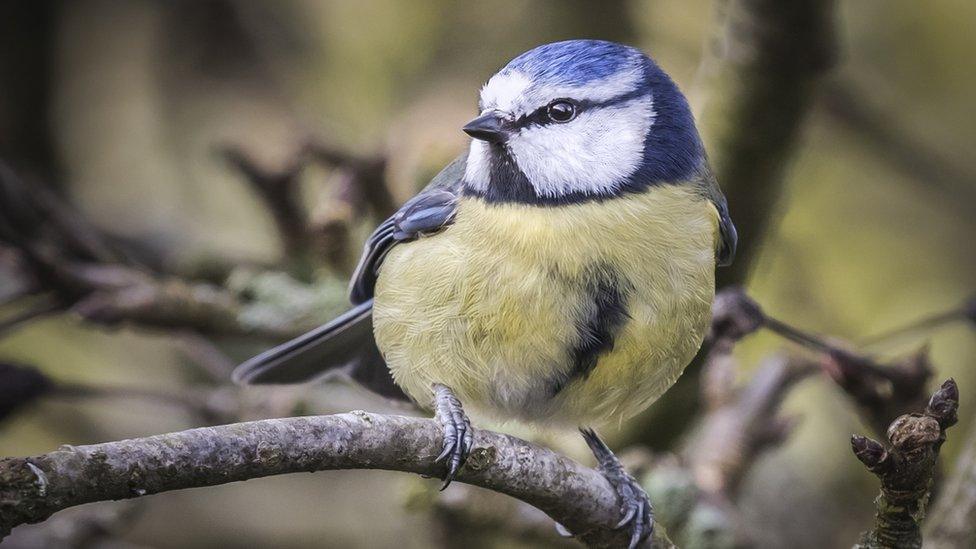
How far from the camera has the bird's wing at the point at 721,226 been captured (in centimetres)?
186

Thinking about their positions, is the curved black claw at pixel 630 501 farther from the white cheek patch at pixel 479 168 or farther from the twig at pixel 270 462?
the white cheek patch at pixel 479 168

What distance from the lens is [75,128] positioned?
11.6 ft

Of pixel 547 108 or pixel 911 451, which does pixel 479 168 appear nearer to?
pixel 547 108

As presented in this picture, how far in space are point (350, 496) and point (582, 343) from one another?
1428 mm

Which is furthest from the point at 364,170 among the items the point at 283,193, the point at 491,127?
the point at 491,127

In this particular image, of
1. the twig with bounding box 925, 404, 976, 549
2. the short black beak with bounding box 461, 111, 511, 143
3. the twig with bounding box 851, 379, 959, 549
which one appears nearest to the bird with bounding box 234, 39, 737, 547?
the short black beak with bounding box 461, 111, 511, 143

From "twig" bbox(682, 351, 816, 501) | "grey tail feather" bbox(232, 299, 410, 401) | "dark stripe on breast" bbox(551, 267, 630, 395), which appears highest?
"dark stripe on breast" bbox(551, 267, 630, 395)

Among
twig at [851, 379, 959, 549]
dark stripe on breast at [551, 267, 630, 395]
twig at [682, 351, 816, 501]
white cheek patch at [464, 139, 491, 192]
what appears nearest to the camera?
twig at [851, 379, 959, 549]

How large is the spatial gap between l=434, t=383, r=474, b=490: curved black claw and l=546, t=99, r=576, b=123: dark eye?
0.51 metres

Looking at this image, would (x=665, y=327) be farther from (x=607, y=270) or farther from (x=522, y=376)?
(x=522, y=376)

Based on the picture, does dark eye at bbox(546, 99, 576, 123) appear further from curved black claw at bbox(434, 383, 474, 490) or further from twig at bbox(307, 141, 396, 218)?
twig at bbox(307, 141, 396, 218)

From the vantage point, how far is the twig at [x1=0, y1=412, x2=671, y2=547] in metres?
0.97

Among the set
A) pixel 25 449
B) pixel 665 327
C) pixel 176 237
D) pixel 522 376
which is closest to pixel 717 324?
pixel 665 327

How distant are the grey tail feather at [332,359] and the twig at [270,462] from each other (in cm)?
63
